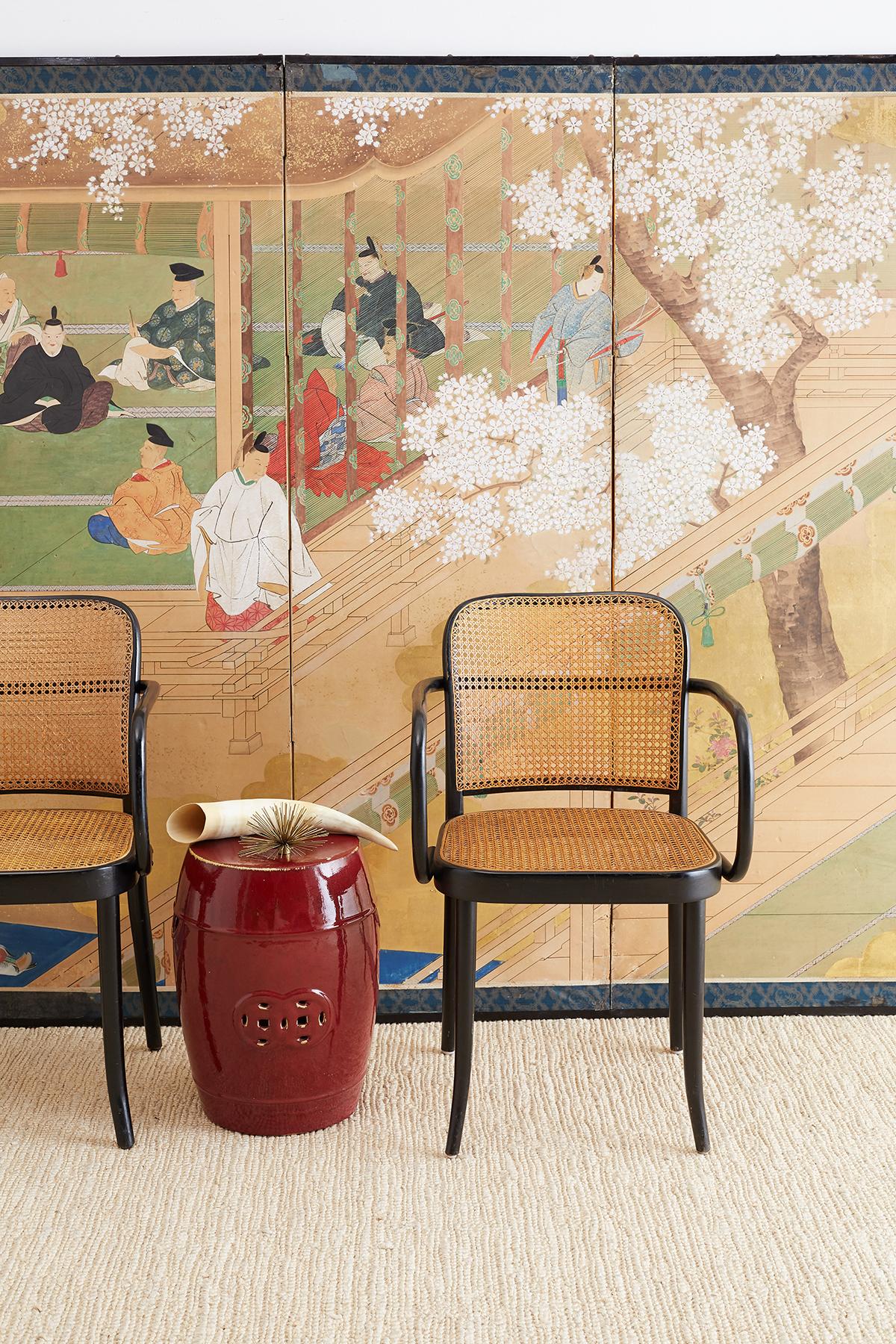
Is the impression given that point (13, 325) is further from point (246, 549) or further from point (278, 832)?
point (278, 832)

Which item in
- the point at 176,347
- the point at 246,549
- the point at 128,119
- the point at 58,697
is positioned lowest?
the point at 58,697

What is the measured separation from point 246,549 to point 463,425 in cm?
58

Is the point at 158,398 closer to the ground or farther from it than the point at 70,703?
farther from it

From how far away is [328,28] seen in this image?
2387mm

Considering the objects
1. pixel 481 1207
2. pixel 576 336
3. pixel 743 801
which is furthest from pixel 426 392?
pixel 481 1207

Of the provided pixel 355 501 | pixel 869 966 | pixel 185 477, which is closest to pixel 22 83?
pixel 185 477

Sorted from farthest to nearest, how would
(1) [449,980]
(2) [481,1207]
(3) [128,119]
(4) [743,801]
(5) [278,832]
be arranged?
(3) [128,119] → (1) [449,980] → (5) [278,832] → (4) [743,801] → (2) [481,1207]

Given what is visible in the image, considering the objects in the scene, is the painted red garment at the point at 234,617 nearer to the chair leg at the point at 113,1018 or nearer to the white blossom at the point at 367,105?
the chair leg at the point at 113,1018

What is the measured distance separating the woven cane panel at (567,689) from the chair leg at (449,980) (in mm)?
273

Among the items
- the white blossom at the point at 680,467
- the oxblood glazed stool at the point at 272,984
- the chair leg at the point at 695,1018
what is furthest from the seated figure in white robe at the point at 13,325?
the chair leg at the point at 695,1018

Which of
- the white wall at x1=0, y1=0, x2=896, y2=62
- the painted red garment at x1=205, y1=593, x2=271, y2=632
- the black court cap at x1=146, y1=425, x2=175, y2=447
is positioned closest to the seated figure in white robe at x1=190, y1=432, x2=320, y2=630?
the painted red garment at x1=205, y1=593, x2=271, y2=632

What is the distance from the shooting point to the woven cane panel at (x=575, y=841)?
6.12 feet

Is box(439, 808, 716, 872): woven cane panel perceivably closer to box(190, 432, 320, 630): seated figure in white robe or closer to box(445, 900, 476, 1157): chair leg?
box(445, 900, 476, 1157): chair leg

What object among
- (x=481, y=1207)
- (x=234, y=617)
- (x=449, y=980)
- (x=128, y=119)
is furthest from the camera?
(x=234, y=617)
